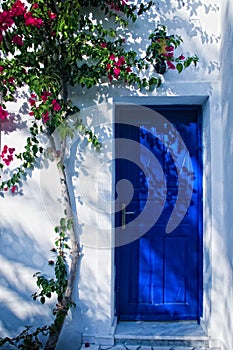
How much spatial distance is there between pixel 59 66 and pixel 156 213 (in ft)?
4.91

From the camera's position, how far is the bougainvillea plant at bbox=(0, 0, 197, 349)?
2.83 meters

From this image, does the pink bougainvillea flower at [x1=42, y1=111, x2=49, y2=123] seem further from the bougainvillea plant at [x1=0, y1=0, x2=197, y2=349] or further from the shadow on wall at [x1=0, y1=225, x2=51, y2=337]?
the shadow on wall at [x1=0, y1=225, x2=51, y2=337]

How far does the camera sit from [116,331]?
3.08m

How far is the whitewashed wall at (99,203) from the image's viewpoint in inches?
→ 118

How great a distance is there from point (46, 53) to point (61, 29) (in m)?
0.24

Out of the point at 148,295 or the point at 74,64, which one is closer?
the point at 74,64

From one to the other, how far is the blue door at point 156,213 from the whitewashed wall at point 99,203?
222 millimetres

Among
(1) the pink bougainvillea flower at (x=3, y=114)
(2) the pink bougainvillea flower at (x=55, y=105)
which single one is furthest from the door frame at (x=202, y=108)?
(1) the pink bougainvillea flower at (x=3, y=114)

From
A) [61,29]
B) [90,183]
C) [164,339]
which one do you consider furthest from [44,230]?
[61,29]

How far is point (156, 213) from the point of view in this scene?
331 centimetres

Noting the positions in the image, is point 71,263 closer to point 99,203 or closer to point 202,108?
point 99,203

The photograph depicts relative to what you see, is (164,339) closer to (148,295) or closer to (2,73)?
(148,295)

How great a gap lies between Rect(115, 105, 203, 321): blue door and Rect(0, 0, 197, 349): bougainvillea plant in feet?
1.52

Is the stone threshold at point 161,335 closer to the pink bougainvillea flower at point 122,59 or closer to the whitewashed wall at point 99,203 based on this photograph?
the whitewashed wall at point 99,203
